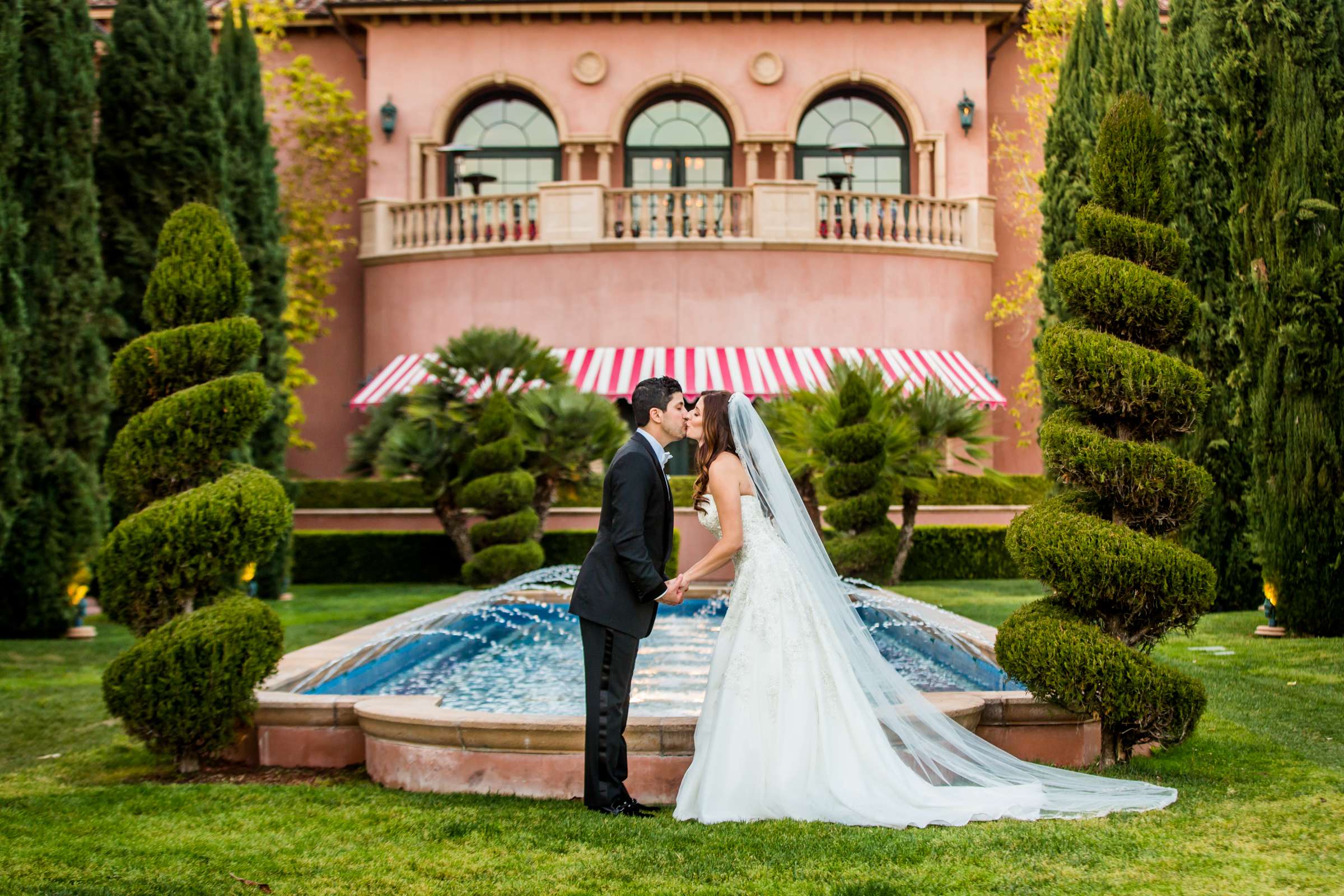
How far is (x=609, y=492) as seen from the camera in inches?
263

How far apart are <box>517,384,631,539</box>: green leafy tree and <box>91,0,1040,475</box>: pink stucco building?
7.08 m

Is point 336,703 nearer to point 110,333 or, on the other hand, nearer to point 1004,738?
point 1004,738

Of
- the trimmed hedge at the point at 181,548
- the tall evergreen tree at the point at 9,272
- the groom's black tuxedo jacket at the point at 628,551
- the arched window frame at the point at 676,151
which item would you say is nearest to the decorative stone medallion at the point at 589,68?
the arched window frame at the point at 676,151

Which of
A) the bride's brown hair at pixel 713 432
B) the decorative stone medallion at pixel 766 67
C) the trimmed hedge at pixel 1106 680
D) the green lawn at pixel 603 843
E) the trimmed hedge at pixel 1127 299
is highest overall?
the decorative stone medallion at pixel 766 67

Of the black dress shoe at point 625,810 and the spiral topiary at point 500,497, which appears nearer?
the black dress shoe at point 625,810

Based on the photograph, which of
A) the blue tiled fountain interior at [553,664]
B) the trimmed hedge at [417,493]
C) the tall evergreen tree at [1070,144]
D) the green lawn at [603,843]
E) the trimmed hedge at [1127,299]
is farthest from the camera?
the trimmed hedge at [417,493]

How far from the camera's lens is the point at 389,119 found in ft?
86.7

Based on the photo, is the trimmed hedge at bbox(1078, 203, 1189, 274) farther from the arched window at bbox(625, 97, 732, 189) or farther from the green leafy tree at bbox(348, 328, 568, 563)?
the arched window at bbox(625, 97, 732, 189)

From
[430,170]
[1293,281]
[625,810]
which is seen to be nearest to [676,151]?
[430,170]

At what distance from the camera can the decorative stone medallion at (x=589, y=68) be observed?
26625 millimetres

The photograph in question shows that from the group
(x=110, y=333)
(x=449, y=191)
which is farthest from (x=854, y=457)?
(x=449, y=191)

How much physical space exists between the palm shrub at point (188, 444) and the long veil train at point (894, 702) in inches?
114

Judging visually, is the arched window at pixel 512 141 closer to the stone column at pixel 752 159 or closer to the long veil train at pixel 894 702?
the stone column at pixel 752 159

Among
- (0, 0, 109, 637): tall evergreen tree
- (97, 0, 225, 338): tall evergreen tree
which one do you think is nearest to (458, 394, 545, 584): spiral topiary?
(97, 0, 225, 338): tall evergreen tree
